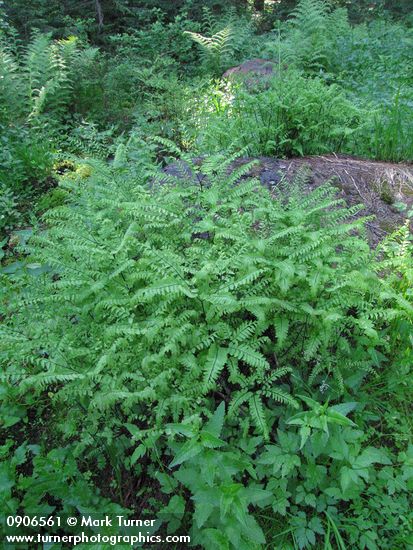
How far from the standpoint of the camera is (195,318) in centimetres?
264

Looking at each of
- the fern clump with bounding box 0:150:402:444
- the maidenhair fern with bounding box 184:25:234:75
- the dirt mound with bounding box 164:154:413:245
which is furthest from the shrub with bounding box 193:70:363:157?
the maidenhair fern with bounding box 184:25:234:75

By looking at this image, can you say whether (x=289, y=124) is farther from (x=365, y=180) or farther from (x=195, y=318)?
(x=195, y=318)

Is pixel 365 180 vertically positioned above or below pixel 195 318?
above

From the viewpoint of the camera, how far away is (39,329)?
8.84ft

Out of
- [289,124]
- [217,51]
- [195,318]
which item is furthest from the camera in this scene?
[217,51]

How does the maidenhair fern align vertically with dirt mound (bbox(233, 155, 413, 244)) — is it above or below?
above

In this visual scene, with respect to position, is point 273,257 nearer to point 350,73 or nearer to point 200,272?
point 200,272

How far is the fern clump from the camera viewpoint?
8.05ft

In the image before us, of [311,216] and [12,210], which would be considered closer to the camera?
[311,216]

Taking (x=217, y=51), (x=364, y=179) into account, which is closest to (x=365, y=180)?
(x=364, y=179)

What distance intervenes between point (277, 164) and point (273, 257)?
6.13ft

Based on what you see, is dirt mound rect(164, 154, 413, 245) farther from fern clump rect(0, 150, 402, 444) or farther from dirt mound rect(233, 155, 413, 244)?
fern clump rect(0, 150, 402, 444)

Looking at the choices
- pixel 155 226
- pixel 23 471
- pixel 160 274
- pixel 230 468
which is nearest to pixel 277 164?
pixel 155 226

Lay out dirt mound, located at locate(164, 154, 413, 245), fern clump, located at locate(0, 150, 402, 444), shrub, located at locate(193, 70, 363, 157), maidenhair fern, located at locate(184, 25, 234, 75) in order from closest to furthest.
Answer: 1. fern clump, located at locate(0, 150, 402, 444)
2. dirt mound, located at locate(164, 154, 413, 245)
3. shrub, located at locate(193, 70, 363, 157)
4. maidenhair fern, located at locate(184, 25, 234, 75)
